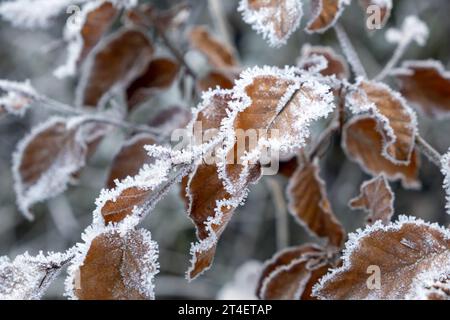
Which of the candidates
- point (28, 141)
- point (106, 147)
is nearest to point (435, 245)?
point (28, 141)

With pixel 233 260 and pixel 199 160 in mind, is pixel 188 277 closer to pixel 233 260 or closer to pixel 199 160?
pixel 199 160

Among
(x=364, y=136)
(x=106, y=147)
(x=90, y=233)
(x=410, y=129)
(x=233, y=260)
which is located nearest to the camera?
(x=90, y=233)

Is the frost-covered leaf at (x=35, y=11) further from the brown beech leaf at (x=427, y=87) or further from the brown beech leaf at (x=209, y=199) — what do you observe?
the brown beech leaf at (x=427, y=87)

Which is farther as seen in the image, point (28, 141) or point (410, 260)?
point (28, 141)

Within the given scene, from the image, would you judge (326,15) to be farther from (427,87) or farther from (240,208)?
(240,208)

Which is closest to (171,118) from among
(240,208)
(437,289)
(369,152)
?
(369,152)

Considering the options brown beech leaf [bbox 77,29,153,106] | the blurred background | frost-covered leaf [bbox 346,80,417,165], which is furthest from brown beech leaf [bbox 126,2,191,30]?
the blurred background
